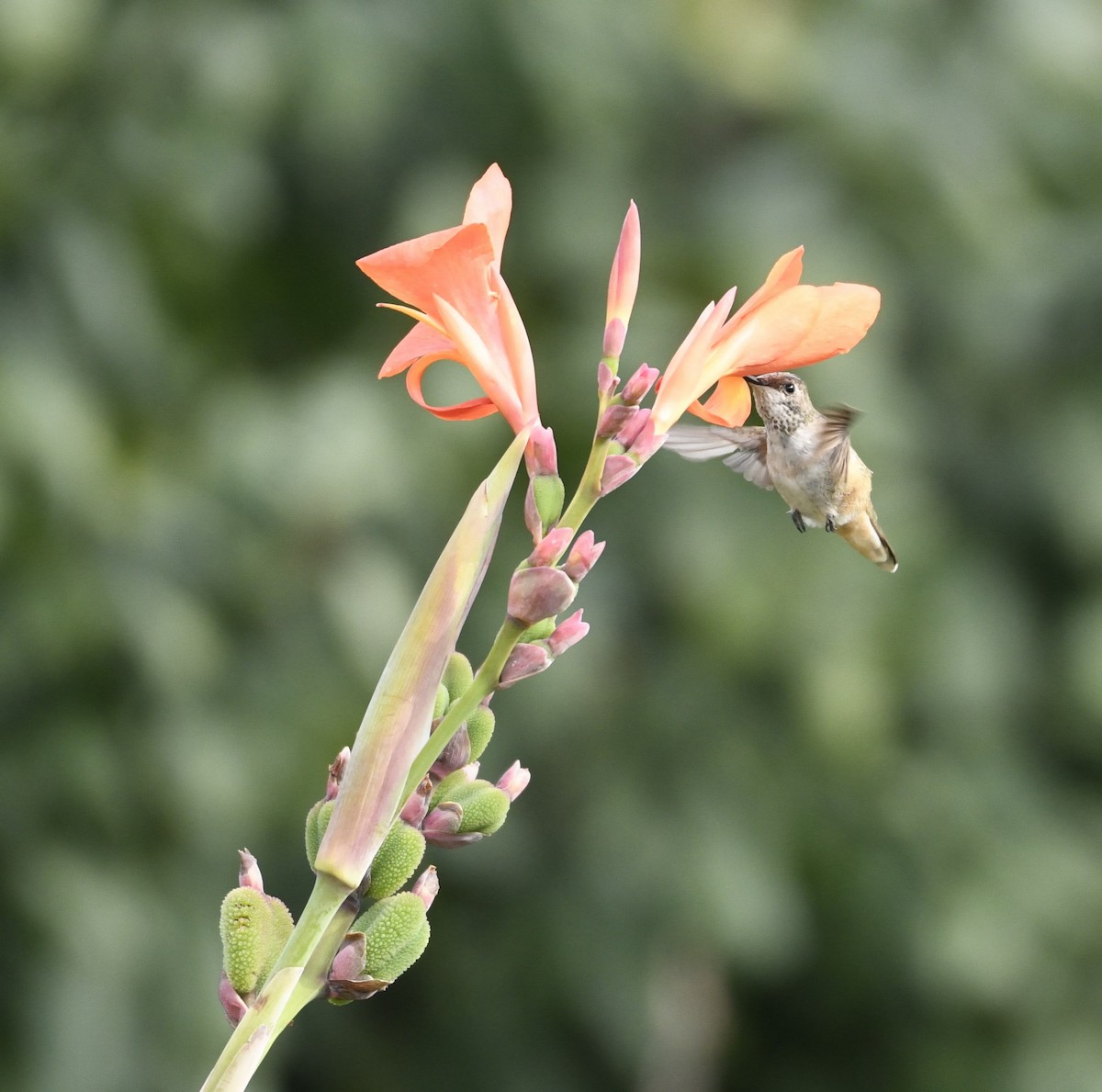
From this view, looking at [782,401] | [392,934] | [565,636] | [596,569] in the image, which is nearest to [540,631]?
[565,636]

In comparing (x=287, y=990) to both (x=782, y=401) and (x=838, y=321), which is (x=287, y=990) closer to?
(x=838, y=321)

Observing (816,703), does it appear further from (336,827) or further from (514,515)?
(336,827)

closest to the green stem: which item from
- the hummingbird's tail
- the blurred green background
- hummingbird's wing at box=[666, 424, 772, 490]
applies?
hummingbird's wing at box=[666, 424, 772, 490]

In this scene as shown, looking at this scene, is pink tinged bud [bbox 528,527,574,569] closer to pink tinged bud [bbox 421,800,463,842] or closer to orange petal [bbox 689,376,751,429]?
pink tinged bud [bbox 421,800,463,842]

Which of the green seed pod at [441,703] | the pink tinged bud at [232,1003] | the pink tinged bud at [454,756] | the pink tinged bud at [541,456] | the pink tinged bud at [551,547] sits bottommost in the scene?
the pink tinged bud at [232,1003]

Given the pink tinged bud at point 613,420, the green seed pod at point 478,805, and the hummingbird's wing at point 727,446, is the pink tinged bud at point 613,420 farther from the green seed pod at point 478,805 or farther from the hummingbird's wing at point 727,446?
the hummingbird's wing at point 727,446

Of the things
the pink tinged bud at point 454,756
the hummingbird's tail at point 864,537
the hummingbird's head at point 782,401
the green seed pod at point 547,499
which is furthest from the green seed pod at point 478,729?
the hummingbird's tail at point 864,537
